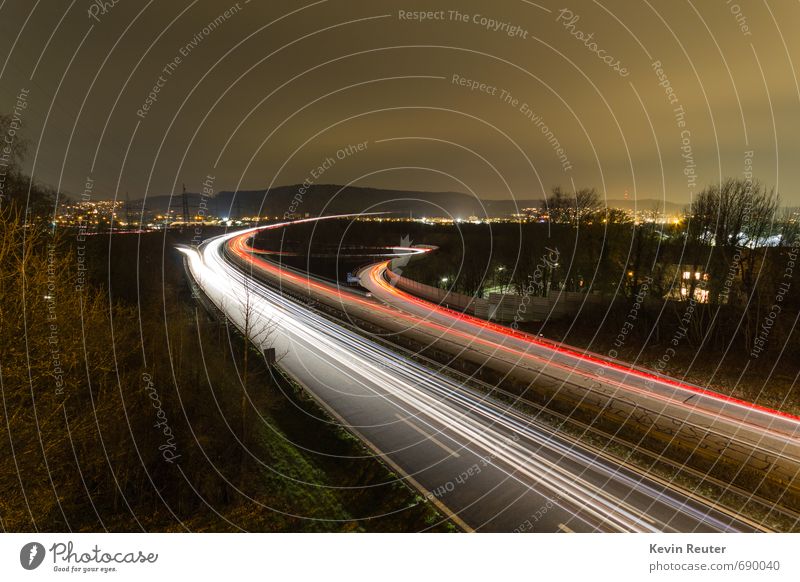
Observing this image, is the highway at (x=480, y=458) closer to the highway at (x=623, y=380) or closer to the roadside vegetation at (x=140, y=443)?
the roadside vegetation at (x=140, y=443)

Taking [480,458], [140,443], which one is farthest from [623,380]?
[140,443]

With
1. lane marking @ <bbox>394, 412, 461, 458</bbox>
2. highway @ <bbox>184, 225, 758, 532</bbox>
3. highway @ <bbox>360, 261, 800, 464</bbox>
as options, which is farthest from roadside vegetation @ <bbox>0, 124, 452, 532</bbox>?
highway @ <bbox>360, 261, 800, 464</bbox>

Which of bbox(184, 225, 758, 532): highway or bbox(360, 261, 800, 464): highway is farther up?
bbox(360, 261, 800, 464): highway

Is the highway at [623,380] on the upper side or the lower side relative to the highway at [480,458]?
upper

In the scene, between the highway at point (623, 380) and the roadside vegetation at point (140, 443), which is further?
the highway at point (623, 380)

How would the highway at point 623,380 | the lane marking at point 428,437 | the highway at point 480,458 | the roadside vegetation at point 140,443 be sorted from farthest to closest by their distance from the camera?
1. the highway at point 623,380
2. the lane marking at point 428,437
3. the highway at point 480,458
4. the roadside vegetation at point 140,443

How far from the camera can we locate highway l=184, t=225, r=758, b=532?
436 inches

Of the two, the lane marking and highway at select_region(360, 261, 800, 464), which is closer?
the lane marking

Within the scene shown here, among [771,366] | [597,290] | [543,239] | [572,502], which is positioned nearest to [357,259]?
[543,239]

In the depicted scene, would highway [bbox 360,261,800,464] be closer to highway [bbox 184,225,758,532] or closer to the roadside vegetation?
highway [bbox 184,225,758,532]

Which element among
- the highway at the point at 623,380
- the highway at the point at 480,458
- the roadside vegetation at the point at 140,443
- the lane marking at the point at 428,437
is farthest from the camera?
the highway at the point at 623,380

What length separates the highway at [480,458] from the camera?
11062mm

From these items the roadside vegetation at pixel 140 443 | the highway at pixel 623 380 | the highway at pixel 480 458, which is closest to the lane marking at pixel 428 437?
the highway at pixel 480 458

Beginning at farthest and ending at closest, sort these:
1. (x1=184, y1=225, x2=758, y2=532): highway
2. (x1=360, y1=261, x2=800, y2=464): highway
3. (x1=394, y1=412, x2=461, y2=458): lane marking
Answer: (x1=360, y1=261, x2=800, y2=464): highway
(x1=394, y1=412, x2=461, y2=458): lane marking
(x1=184, y1=225, x2=758, y2=532): highway
